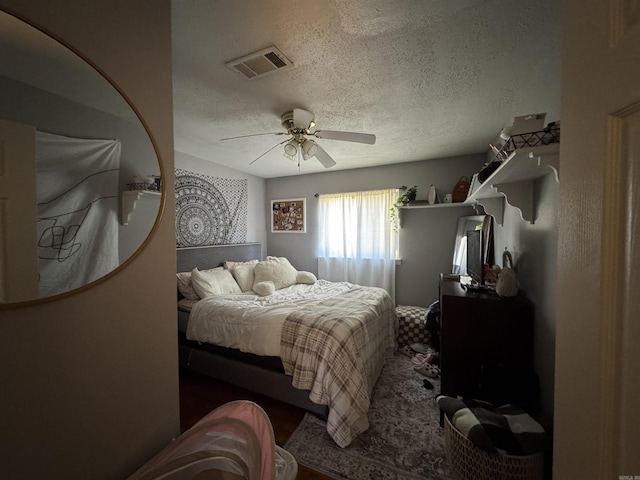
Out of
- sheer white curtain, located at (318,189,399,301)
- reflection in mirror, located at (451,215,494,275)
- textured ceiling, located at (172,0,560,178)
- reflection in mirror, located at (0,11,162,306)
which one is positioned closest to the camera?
reflection in mirror, located at (0,11,162,306)

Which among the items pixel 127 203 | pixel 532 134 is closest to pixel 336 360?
pixel 127 203

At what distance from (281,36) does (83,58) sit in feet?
3.23

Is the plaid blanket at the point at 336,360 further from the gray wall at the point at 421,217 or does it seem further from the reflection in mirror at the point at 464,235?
the gray wall at the point at 421,217

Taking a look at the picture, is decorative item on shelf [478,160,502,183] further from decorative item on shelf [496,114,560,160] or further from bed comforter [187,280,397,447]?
bed comforter [187,280,397,447]

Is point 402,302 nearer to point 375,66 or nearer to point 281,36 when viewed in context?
point 375,66

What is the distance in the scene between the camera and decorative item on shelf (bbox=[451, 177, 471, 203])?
3.05 meters

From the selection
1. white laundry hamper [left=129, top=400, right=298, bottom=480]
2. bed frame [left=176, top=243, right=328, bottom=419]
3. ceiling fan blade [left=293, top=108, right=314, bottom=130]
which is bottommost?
bed frame [left=176, top=243, right=328, bottom=419]

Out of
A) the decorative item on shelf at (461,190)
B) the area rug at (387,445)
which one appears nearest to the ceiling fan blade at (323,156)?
the decorative item on shelf at (461,190)

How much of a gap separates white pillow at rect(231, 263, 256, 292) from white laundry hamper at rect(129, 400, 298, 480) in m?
2.54

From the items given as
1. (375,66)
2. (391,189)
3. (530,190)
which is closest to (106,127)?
(375,66)

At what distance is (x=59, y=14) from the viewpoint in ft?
2.00

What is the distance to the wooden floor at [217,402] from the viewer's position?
1824 mm

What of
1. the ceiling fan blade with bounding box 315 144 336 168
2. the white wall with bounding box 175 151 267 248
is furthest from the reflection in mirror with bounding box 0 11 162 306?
the white wall with bounding box 175 151 267 248

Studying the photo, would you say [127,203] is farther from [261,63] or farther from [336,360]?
[336,360]
